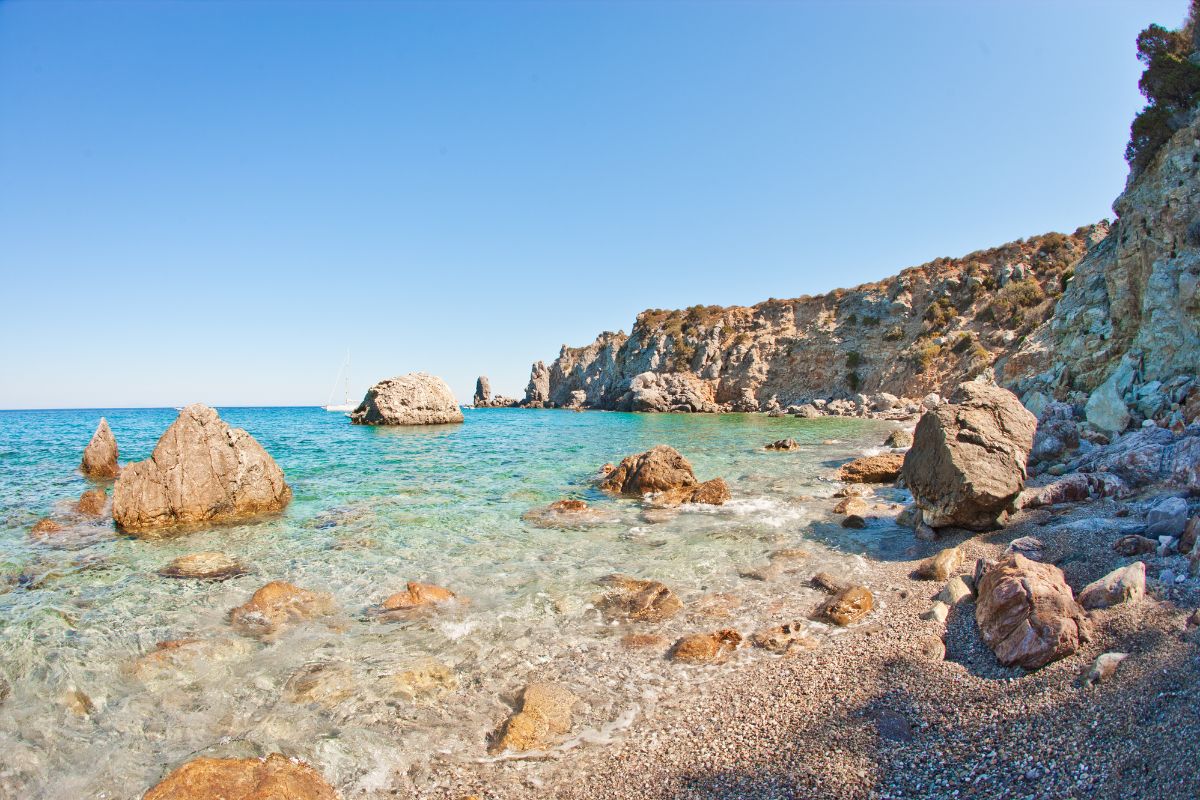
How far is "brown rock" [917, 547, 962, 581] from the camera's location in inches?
335

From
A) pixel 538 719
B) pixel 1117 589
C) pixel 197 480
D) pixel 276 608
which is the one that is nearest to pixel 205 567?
pixel 276 608

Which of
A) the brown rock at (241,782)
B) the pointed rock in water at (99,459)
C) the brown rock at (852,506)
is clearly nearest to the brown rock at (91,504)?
the pointed rock in water at (99,459)

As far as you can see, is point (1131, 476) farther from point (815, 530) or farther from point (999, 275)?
point (999, 275)

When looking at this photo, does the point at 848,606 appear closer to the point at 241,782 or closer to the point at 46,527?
the point at 241,782

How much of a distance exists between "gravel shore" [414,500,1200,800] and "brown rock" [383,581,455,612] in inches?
155

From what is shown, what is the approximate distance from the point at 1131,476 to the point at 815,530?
5.72 metres

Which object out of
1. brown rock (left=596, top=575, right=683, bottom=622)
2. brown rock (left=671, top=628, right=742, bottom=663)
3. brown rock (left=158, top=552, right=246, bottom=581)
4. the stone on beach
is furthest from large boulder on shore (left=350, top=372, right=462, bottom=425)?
the stone on beach

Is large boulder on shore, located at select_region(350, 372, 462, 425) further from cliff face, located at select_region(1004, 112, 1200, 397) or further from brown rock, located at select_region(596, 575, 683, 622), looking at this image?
brown rock, located at select_region(596, 575, 683, 622)

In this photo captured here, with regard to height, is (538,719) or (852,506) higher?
(852,506)

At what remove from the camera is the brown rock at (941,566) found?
27.9 ft

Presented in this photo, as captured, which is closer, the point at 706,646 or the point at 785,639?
the point at 706,646

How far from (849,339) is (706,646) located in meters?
72.7

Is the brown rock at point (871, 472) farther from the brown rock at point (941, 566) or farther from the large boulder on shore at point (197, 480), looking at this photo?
the large boulder on shore at point (197, 480)

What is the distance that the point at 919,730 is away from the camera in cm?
467
